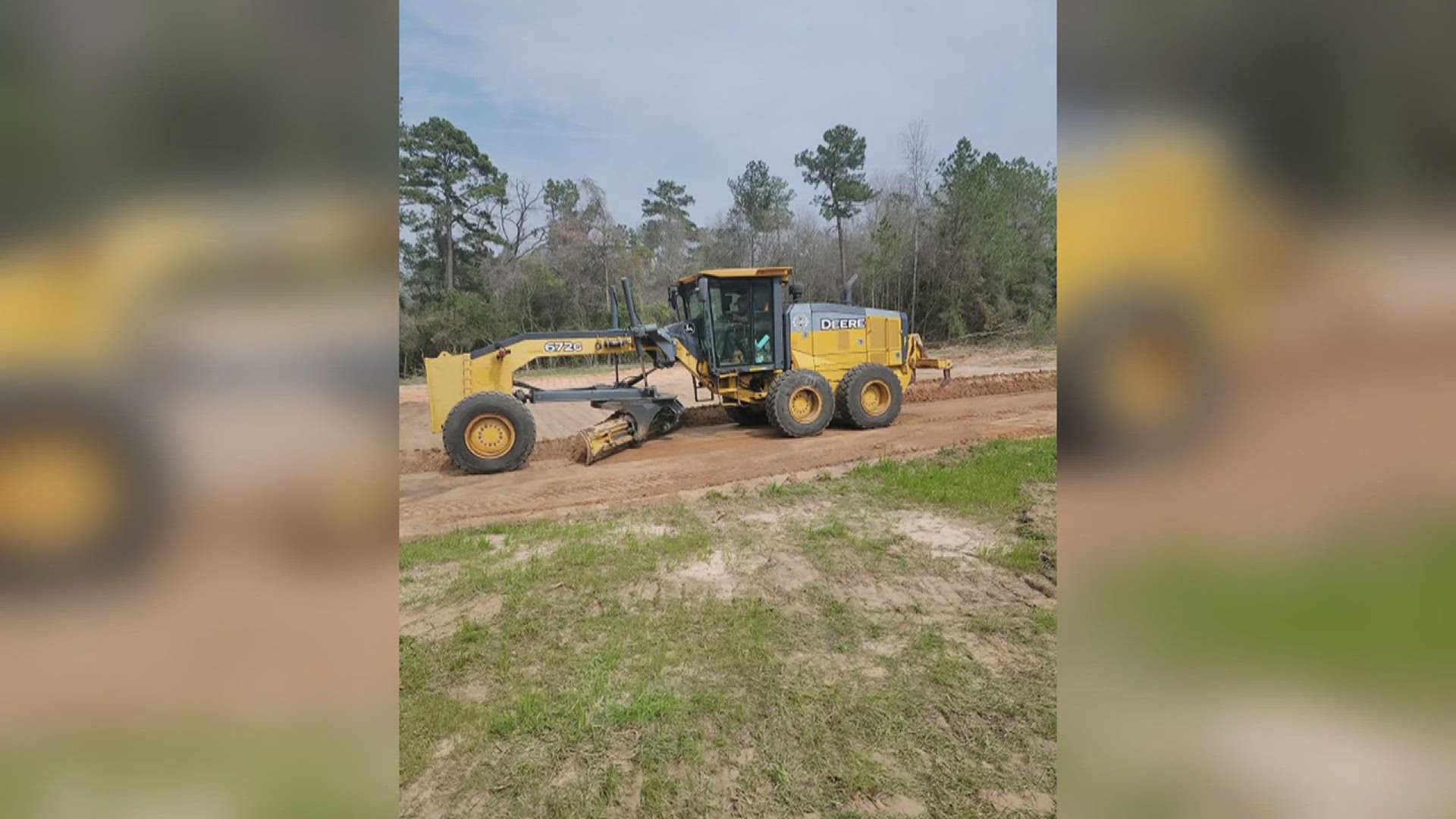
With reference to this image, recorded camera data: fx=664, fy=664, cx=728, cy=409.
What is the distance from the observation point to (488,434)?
392 inches

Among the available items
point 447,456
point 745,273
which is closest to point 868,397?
point 745,273

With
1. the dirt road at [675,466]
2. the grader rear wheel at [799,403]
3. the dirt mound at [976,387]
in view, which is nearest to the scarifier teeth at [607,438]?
the dirt road at [675,466]

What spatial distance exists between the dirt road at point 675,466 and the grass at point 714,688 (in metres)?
2.04

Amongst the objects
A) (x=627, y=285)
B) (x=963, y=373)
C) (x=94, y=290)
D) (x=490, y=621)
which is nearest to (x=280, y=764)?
(x=94, y=290)

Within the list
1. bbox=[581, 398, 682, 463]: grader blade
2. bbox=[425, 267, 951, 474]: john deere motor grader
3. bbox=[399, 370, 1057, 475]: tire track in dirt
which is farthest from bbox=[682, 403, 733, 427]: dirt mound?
bbox=[581, 398, 682, 463]: grader blade

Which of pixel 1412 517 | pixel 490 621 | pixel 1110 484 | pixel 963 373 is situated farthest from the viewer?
pixel 963 373

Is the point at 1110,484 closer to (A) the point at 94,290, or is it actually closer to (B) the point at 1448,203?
(B) the point at 1448,203

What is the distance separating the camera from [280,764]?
0.63 m

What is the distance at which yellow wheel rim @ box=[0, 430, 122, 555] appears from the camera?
22.3 inches

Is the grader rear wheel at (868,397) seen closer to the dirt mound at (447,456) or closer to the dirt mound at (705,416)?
the dirt mound at (705,416)

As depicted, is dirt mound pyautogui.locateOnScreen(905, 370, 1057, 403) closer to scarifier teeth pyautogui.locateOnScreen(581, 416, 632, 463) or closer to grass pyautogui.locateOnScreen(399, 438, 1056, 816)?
scarifier teeth pyautogui.locateOnScreen(581, 416, 632, 463)

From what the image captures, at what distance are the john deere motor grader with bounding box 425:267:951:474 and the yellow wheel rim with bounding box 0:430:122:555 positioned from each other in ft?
31.7

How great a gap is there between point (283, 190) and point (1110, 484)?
0.92 meters

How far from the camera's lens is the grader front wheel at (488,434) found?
9.80 m
